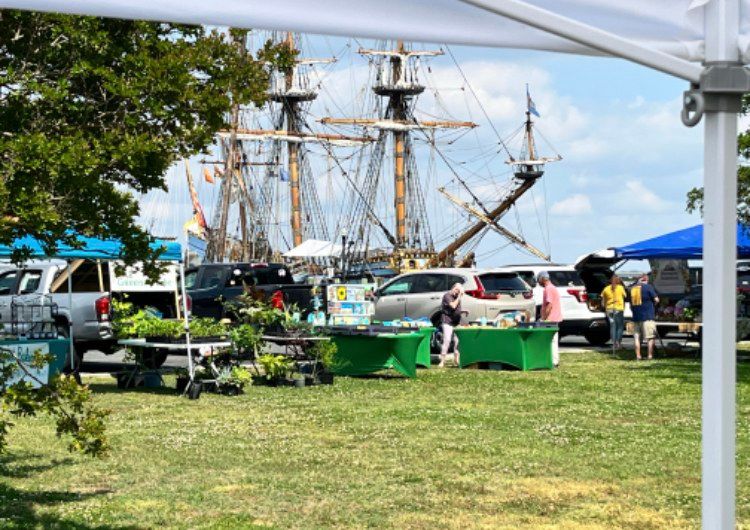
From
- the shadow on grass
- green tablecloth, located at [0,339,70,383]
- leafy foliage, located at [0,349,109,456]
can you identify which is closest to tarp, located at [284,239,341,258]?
green tablecloth, located at [0,339,70,383]

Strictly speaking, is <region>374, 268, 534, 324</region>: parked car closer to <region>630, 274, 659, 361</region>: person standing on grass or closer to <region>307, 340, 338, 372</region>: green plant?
<region>630, 274, 659, 361</region>: person standing on grass

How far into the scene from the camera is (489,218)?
292 feet

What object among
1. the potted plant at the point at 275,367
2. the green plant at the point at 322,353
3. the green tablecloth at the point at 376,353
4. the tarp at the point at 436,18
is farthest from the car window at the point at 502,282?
the tarp at the point at 436,18

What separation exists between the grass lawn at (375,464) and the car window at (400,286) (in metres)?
11.2

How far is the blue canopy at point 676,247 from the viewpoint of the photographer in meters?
25.4

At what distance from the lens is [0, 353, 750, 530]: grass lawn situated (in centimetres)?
862

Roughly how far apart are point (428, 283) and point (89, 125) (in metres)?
20.4

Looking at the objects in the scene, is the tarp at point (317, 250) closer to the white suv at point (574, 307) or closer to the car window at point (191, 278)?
the car window at point (191, 278)

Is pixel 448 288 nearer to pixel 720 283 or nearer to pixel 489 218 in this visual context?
pixel 720 283

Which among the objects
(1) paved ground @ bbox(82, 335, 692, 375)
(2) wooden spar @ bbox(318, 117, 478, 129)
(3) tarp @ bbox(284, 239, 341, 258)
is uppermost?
(2) wooden spar @ bbox(318, 117, 478, 129)

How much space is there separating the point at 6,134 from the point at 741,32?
543cm

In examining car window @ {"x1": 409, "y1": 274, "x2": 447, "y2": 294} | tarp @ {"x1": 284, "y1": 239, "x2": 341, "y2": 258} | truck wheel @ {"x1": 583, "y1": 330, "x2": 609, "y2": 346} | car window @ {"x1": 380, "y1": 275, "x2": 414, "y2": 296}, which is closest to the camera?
car window @ {"x1": 409, "y1": 274, "x2": 447, "y2": 294}

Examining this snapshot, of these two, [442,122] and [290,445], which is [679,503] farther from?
[442,122]

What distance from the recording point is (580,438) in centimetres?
1262
